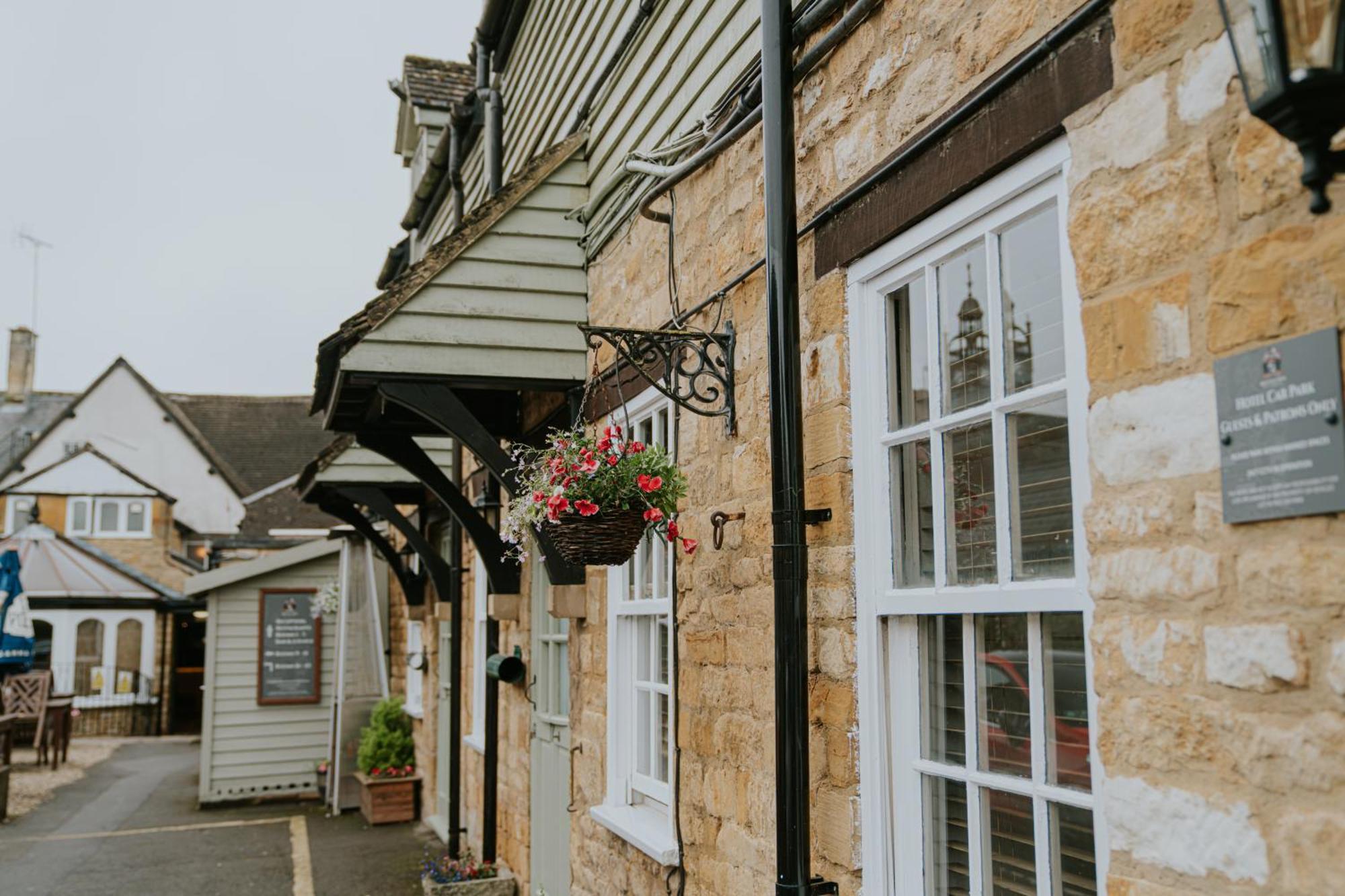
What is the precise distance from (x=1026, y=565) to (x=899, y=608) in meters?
0.52

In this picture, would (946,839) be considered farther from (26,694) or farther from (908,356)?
(26,694)

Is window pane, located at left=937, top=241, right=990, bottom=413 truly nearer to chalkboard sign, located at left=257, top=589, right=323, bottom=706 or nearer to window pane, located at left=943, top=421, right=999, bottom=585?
window pane, located at left=943, top=421, right=999, bottom=585

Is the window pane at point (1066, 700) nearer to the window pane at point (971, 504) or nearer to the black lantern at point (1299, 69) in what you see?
the window pane at point (971, 504)

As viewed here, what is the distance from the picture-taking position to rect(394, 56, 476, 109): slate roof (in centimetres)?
1347

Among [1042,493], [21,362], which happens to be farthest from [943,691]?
[21,362]

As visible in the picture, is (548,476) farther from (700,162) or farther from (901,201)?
(901,201)

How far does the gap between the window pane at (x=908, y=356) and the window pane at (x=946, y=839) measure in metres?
0.99

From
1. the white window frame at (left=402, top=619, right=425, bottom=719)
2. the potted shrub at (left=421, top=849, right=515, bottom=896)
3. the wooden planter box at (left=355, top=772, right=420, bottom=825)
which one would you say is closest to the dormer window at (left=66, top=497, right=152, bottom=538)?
the white window frame at (left=402, top=619, right=425, bottom=719)

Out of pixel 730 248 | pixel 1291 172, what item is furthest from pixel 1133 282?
pixel 730 248

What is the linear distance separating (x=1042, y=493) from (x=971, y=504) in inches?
11.4

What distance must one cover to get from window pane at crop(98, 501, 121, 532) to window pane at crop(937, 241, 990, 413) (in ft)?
98.4

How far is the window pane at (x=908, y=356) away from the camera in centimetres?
326

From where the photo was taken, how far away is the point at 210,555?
3162 cm

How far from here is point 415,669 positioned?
41.2 ft
